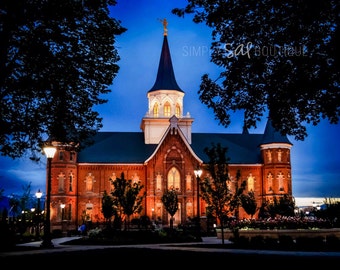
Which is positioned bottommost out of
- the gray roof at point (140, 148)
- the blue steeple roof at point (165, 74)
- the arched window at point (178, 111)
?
the gray roof at point (140, 148)

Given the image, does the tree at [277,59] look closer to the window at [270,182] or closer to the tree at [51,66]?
the tree at [51,66]

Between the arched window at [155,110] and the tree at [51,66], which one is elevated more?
the arched window at [155,110]

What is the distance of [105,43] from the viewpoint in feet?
63.6

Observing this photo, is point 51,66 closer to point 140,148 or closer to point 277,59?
point 277,59

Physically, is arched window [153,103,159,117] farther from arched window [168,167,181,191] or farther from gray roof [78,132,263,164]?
arched window [168,167,181,191]

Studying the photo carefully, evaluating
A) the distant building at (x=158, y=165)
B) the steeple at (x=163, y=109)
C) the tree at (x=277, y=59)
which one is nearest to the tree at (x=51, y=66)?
the tree at (x=277, y=59)

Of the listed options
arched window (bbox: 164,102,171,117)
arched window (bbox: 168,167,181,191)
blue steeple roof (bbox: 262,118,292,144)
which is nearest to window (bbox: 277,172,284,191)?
blue steeple roof (bbox: 262,118,292,144)

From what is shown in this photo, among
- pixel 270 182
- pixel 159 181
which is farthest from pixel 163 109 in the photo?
pixel 270 182

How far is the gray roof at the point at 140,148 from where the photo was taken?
6368 cm

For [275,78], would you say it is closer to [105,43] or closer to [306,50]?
[306,50]

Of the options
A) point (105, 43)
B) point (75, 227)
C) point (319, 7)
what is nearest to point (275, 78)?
point (319, 7)

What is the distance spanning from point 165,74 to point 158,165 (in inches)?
601

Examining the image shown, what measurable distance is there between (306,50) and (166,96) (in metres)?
54.0

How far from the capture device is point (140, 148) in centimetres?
6606
